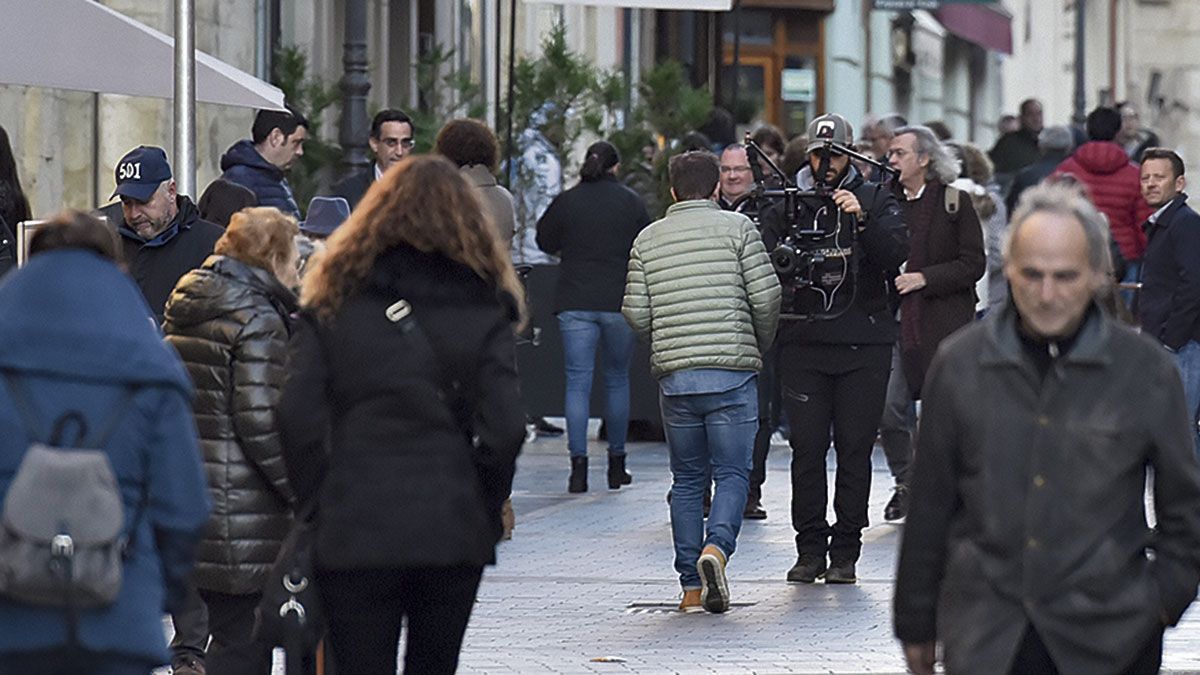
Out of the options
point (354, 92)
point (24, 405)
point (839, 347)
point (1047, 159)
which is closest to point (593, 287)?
point (354, 92)

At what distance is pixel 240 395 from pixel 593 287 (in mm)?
7833

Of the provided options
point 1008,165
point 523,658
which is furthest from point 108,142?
point 1008,165

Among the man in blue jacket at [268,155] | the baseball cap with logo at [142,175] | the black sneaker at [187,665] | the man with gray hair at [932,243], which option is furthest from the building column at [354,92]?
the black sneaker at [187,665]

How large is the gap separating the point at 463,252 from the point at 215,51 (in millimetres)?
12863

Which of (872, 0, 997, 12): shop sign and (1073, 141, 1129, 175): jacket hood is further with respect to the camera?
(872, 0, 997, 12): shop sign

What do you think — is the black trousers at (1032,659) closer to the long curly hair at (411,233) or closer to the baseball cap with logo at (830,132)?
the long curly hair at (411,233)

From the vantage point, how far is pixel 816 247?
38.4ft

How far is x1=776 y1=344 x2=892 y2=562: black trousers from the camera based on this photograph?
38.0 ft

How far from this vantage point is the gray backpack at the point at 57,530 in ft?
17.6

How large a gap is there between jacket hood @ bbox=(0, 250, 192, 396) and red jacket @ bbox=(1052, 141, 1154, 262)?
39.8 ft

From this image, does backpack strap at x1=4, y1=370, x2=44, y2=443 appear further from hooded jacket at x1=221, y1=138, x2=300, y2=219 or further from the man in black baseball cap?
hooded jacket at x1=221, y1=138, x2=300, y2=219

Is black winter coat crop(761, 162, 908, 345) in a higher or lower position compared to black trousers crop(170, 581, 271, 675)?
higher

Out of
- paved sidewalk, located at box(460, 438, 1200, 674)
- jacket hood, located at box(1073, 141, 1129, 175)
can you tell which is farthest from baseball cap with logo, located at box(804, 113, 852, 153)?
jacket hood, located at box(1073, 141, 1129, 175)

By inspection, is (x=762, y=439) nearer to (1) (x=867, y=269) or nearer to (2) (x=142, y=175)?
(1) (x=867, y=269)
